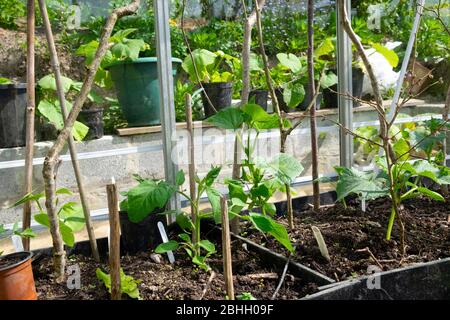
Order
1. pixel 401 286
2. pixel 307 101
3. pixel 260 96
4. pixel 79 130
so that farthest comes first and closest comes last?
pixel 307 101
pixel 260 96
pixel 79 130
pixel 401 286

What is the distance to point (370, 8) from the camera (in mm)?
2668

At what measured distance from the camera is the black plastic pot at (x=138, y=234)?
5.20 ft

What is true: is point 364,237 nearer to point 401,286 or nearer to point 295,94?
point 401,286

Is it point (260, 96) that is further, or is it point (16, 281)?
point (260, 96)

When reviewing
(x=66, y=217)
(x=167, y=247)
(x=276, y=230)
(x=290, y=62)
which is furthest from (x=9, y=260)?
(x=290, y=62)

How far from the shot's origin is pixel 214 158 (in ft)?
7.52

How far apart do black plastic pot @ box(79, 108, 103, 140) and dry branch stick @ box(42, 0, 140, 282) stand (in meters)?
0.87

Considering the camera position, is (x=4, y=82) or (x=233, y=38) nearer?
(x=4, y=82)

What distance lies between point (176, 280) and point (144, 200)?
24 centimetres

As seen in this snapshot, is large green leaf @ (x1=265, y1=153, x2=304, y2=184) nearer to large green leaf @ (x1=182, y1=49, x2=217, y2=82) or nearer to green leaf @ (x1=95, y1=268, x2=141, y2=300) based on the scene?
green leaf @ (x1=95, y1=268, x2=141, y2=300)

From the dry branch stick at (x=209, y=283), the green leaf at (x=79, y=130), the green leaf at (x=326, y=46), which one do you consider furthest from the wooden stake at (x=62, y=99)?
the green leaf at (x=326, y=46)
